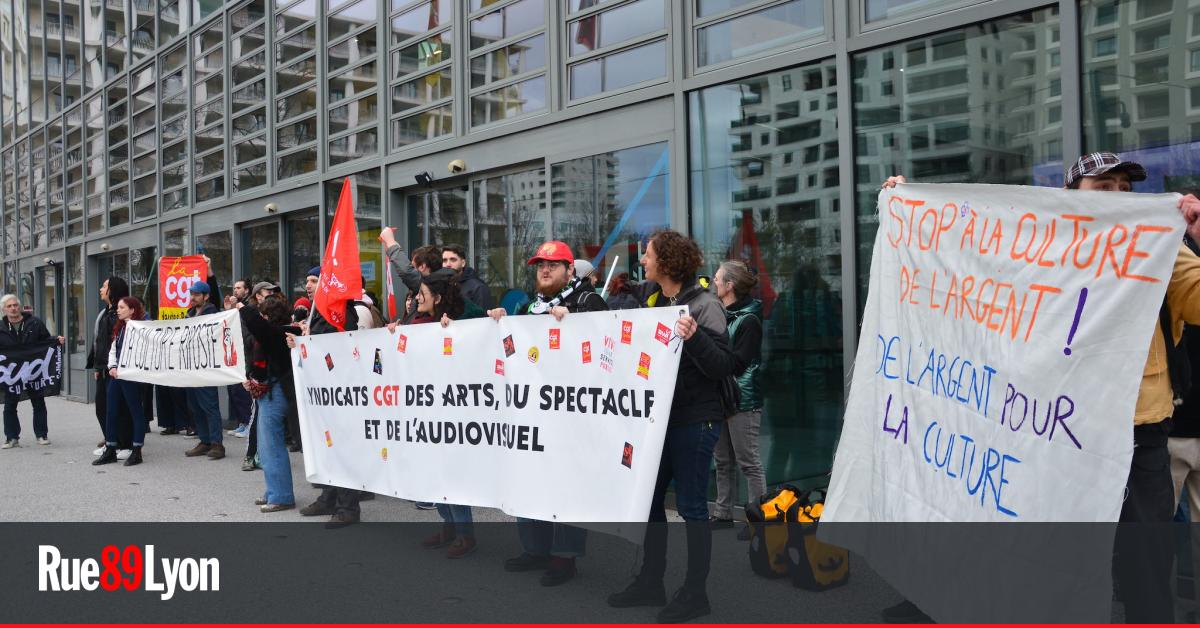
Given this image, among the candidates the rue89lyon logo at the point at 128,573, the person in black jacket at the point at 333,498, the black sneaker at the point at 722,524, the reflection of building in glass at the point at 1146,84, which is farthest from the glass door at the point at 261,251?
the reflection of building in glass at the point at 1146,84

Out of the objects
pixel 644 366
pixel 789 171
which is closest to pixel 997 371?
pixel 644 366

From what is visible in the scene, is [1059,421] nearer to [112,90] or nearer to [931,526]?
[931,526]

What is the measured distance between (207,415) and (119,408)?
33.6 inches

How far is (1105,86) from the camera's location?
17.5 feet

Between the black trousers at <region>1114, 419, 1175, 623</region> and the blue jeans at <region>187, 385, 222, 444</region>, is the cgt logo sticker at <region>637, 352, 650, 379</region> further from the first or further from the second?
the blue jeans at <region>187, 385, 222, 444</region>

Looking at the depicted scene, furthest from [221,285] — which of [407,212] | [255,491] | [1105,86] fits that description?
[1105,86]

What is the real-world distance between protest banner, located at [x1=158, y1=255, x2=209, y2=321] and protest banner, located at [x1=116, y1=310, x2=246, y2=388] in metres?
1.62

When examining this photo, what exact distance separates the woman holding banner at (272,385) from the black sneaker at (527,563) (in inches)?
96.2

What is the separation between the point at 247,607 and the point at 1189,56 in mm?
5490

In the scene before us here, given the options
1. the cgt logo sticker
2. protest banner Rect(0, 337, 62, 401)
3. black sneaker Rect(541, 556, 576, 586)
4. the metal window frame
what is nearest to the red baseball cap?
the cgt logo sticker

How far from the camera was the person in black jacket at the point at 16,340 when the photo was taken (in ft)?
37.2

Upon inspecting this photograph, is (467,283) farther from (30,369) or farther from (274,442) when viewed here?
(30,369)

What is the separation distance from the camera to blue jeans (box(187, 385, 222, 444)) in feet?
34.0

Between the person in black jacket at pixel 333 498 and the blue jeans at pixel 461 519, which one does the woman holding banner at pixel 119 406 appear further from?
the blue jeans at pixel 461 519
